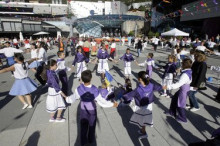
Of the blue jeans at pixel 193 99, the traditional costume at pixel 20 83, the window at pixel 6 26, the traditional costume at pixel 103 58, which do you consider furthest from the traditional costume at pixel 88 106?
the window at pixel 6 26

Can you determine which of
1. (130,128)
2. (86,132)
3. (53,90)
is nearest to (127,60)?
(130,128)

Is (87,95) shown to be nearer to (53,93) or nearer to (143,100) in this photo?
(143,100)

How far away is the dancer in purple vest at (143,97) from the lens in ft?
11.0

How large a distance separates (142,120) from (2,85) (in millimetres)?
7978

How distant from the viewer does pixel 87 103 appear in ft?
10.3

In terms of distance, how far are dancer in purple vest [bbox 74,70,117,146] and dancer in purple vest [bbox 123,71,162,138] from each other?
0.70 meters

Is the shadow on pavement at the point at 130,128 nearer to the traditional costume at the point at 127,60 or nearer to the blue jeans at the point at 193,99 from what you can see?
the blue jeans at the point at 193,99

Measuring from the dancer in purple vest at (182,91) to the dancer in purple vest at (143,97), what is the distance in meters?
0.73

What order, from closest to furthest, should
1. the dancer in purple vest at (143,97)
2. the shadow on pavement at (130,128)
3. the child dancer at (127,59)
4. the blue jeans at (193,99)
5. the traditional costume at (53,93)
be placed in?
the dancer in purple vest at (143,97) < the shadow on pavement at (130,128) < the traditional costume at (53,93) < the blue jeans at (193,99) < the child dancer at (127,59)

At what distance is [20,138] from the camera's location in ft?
12.6

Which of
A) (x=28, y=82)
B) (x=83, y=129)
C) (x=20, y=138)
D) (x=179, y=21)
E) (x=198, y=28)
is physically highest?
(x=179, y=21)

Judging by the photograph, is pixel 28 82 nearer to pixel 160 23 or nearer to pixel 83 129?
pixel 83 129

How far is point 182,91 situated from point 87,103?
2.83 metres

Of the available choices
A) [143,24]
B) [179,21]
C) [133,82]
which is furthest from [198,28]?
[133,82]
